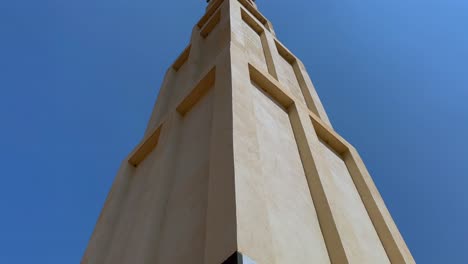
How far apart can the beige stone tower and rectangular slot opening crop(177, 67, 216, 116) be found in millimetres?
14

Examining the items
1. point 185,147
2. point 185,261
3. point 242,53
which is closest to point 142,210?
point 185,147

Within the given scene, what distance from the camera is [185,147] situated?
14.0ft

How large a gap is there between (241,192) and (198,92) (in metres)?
2.80

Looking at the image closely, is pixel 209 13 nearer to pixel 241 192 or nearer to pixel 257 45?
pixel 257 45

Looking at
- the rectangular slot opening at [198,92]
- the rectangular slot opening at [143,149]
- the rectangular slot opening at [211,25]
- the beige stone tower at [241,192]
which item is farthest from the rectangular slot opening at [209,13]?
the rectangular slot opening at [198,92]

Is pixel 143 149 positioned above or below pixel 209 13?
below

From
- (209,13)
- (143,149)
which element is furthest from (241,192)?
(209,13)

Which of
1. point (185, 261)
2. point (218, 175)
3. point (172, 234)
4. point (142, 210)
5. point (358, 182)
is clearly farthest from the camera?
point (358, 182)

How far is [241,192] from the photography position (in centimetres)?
253

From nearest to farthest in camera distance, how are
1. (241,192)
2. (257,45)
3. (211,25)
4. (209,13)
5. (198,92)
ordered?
(241,192), (198,92), (257,45), (211,25), (209,13)

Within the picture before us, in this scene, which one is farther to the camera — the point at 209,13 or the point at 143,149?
the point at 209,13

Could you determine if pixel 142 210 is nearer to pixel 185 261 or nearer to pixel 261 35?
pixel 185 261

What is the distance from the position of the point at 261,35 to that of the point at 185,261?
7237 mm

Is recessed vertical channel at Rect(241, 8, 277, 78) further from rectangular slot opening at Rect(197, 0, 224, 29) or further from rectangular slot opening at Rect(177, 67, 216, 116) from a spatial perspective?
rectangular slot opening at Rect(197, 0, 224, 29)
